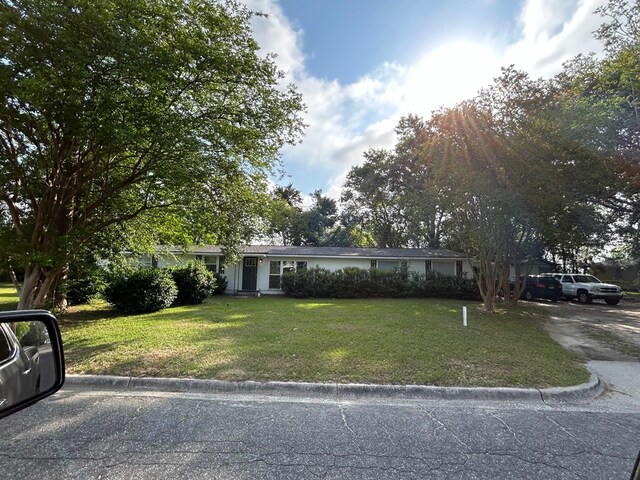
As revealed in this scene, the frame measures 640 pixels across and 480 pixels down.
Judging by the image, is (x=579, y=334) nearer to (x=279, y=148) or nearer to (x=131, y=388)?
(x=279, y=148)

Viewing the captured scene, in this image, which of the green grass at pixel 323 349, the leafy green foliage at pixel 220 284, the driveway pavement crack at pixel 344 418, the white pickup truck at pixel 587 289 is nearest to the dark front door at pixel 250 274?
the leafy green foliage at pixel 220 284

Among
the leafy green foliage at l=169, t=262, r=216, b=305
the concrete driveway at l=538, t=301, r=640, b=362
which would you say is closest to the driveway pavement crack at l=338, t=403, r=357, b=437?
the concrete driveway at l=538, t=301, r=640, b=362

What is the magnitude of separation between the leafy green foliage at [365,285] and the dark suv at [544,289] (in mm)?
5486

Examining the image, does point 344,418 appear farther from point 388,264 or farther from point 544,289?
point 544,289

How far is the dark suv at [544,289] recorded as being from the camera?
21.0m

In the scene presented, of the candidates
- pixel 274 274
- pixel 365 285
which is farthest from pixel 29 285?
pixel 365 285

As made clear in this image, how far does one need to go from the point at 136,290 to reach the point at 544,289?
22.5 meters

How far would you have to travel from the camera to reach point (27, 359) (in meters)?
1.82

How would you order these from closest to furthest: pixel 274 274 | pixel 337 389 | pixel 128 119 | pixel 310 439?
pixel 310 439
pixel 337 389
pixel 128 119
pixel 274 274

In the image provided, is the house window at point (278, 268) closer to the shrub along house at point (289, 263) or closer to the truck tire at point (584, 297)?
the shrub along house at point (289, 263)

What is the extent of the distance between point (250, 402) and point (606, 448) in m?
3.85

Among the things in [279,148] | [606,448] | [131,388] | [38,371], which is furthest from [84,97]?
[606,448]

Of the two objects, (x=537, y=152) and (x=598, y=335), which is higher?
(x=537, y=152)

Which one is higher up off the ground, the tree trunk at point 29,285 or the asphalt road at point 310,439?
the tree trunk at point 29,285
